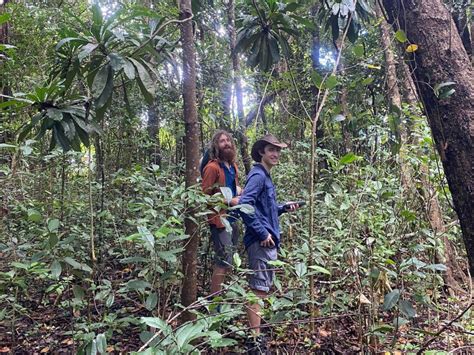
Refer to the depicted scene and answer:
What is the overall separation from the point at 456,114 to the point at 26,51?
4.55m

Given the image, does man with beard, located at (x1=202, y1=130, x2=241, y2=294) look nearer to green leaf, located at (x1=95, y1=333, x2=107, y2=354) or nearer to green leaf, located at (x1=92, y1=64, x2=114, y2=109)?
green leaf, located at (x1=92, y1=64, x2=114, y2=109)

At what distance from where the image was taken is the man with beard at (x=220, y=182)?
2.82 metres

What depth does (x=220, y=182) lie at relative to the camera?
286cm

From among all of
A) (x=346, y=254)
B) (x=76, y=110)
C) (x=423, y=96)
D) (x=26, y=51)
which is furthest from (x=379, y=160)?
(x=26, y=51)

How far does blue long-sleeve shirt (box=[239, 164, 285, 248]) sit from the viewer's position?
2432 mm

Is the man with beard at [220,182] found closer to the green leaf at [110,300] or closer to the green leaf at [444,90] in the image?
the green leaf at [110,300]

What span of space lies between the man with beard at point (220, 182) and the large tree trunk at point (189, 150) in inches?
20.4

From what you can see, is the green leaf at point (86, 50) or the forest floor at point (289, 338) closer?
the green leaf at point (86, 50)

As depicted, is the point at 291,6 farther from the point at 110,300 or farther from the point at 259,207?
the point at 110,300

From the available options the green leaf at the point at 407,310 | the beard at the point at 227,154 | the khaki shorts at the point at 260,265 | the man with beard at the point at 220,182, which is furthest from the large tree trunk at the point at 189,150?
the green leaf at the point at 407,310

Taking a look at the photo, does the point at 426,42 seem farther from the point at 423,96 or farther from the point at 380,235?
the point at 380,235

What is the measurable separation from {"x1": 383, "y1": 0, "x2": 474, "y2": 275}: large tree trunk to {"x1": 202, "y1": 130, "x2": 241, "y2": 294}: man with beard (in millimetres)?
1524

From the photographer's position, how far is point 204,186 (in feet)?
9.36

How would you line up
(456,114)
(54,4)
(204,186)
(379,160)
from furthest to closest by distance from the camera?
(54,4)
(379,160)
(204,186)
(456,114)
